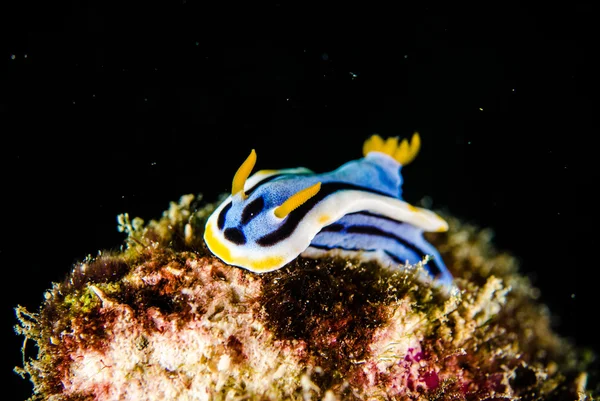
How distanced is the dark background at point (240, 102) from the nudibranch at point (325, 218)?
2.24 m

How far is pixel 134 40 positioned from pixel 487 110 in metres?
6.36

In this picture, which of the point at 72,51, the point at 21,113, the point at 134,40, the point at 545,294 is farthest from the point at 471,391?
the point at 545,294

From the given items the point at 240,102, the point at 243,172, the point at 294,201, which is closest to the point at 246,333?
the point at 294,201

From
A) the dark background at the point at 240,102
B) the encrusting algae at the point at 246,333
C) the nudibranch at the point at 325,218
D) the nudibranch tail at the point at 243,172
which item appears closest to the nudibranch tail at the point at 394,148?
the nudibranch at the point at 325,218

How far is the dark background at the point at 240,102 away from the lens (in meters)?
5.08

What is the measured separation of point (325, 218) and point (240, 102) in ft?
12.0

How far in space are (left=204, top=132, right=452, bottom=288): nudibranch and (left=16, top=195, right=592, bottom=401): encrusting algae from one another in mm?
173

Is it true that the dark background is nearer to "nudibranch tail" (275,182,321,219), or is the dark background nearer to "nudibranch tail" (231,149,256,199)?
"nudibranch tail" (231,149,256,199)

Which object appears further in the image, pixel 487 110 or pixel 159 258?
pixel 487 110

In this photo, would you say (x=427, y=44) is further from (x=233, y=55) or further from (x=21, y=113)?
(x=21, y=113)

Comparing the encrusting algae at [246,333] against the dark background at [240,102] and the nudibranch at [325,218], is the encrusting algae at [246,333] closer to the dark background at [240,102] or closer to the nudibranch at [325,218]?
the nudibranch at [325,218]

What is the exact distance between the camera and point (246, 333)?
7.09 ft

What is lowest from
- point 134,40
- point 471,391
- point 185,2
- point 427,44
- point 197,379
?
point 197,379

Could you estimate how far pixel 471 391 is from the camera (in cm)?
271
